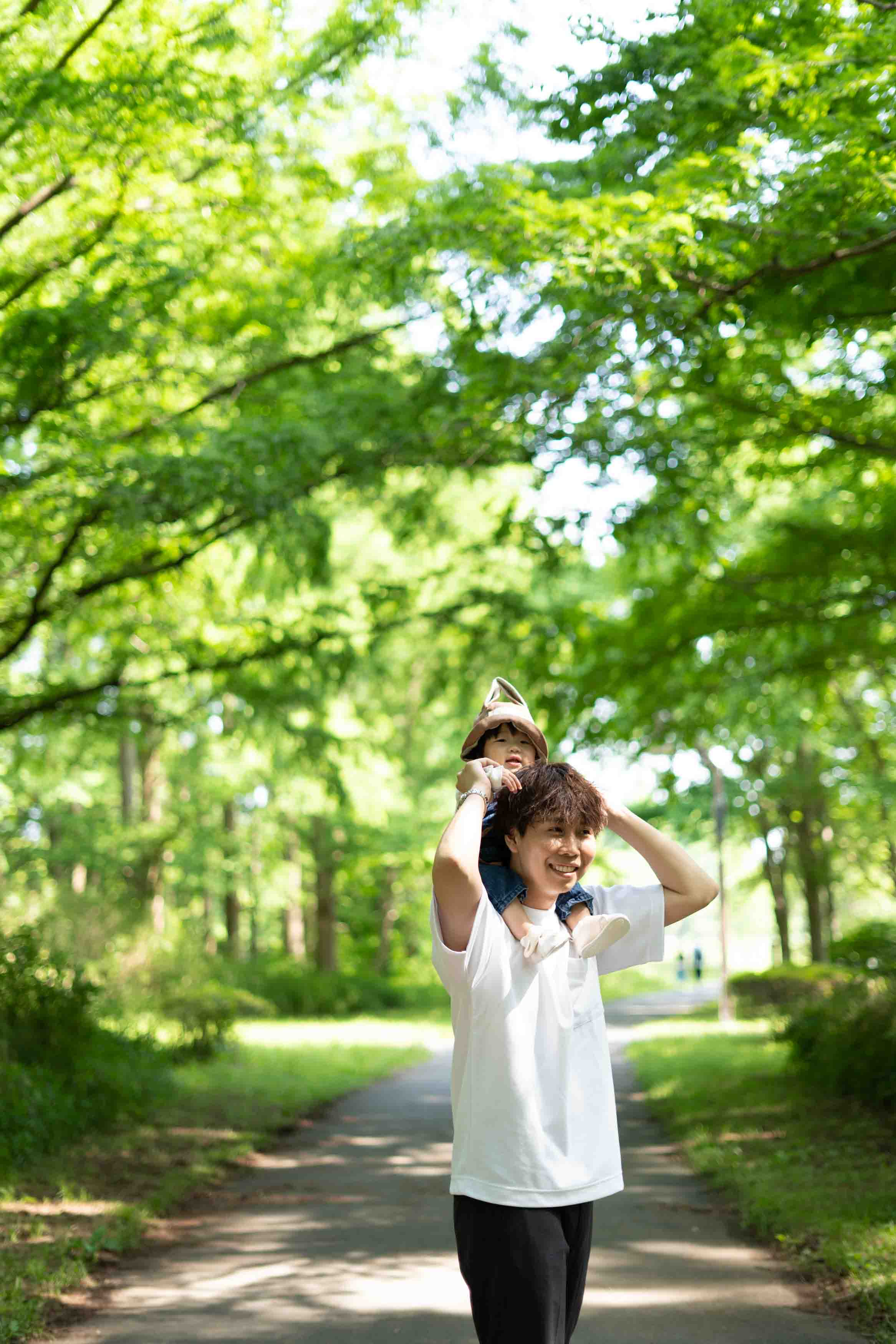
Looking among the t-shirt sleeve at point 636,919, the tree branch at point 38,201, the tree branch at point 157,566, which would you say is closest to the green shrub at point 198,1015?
the tree branch at point 157,566

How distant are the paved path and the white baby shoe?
0.90 m

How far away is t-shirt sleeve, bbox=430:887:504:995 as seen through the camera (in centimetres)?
305

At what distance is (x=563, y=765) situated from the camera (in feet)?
10.8

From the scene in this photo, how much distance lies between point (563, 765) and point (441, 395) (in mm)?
7540

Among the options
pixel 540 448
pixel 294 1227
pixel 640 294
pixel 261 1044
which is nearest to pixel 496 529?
pixel 540 448

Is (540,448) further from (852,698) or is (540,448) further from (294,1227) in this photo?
(852,698)

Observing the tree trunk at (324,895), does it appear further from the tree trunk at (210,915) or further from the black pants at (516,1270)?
the black pants at (516,1270)

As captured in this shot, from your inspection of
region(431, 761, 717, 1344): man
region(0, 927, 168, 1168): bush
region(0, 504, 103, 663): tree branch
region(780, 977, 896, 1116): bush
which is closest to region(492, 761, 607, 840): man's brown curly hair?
region(431, 761, 717, 1344): man

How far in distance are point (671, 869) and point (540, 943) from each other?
493 mm

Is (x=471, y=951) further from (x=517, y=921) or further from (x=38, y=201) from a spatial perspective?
(x=38, y=201)

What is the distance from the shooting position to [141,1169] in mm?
9070

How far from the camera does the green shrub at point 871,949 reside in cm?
1183

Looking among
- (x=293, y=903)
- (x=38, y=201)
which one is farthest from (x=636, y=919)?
(x=293, y=903)

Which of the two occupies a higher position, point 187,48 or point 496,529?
point 187,48
